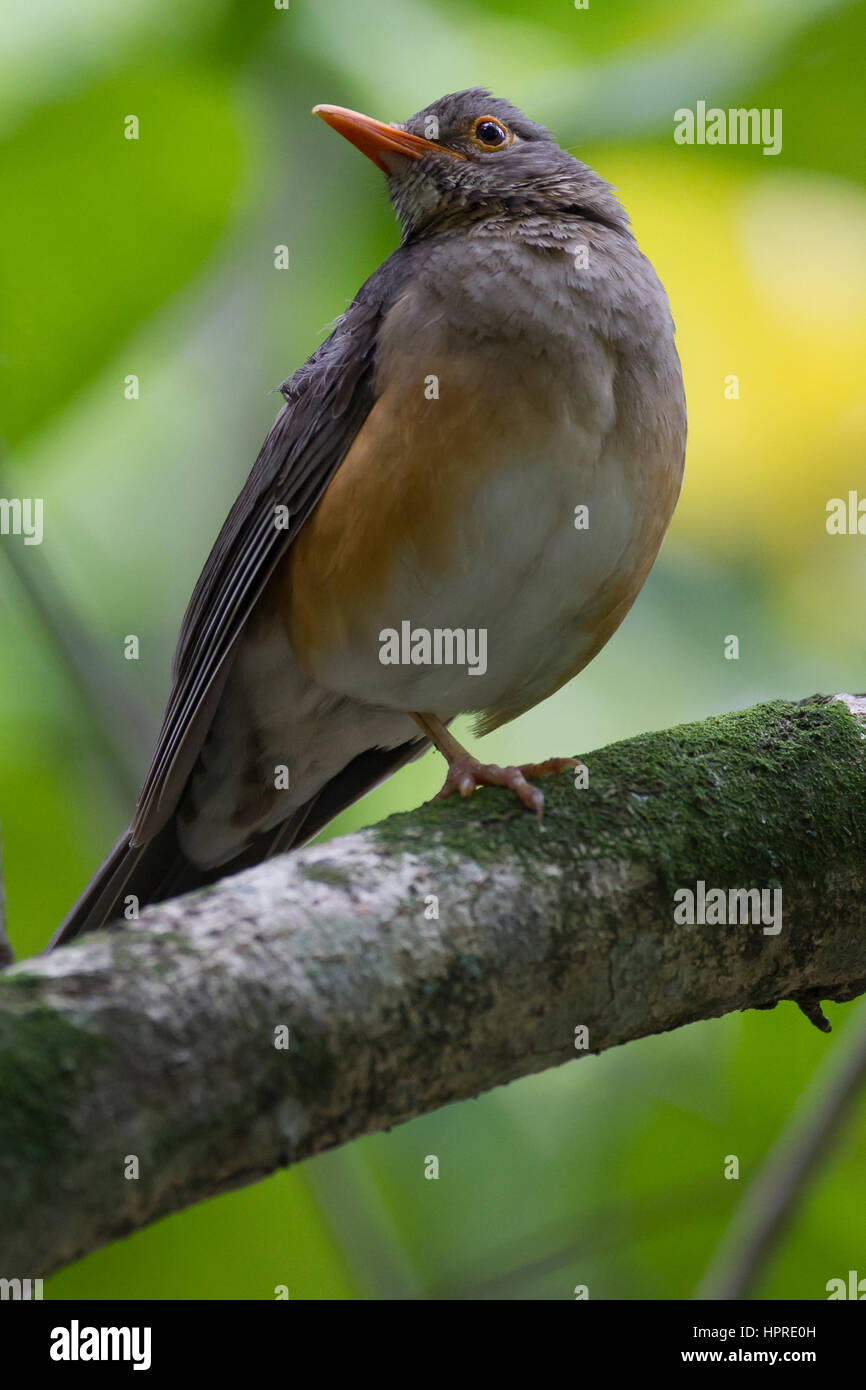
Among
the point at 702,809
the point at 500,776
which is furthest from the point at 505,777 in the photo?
the point at 702,809

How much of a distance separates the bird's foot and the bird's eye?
83.4 inches

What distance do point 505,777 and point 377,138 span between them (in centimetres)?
230

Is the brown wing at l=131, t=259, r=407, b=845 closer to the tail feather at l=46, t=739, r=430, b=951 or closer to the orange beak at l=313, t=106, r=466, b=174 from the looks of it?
the tail feather at l=46, t=739, r=430, b=951

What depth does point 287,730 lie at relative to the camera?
420cm

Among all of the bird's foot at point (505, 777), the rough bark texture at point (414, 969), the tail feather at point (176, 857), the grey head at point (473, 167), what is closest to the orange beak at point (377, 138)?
the grey head at point (473, 167)

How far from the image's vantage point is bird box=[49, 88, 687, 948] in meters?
3.37

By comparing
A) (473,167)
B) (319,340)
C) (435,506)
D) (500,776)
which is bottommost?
(500,776)

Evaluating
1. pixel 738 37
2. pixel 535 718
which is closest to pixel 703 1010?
pixel 535 718

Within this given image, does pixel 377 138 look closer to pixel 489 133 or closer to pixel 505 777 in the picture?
pixel 489 133

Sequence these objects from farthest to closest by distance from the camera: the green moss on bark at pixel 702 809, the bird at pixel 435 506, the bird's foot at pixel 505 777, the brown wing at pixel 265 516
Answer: the brown wing at pixel 265 516 → the bird at pixel 435 506 → the bird's foot at pixel 505 777 → the green moss on bark at pixel 702 809

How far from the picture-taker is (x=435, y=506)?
3352 mm

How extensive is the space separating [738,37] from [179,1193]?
4196 millimetres

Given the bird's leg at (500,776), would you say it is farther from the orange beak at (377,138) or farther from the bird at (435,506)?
the orange beak at (377,138)

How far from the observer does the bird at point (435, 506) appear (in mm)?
3373
